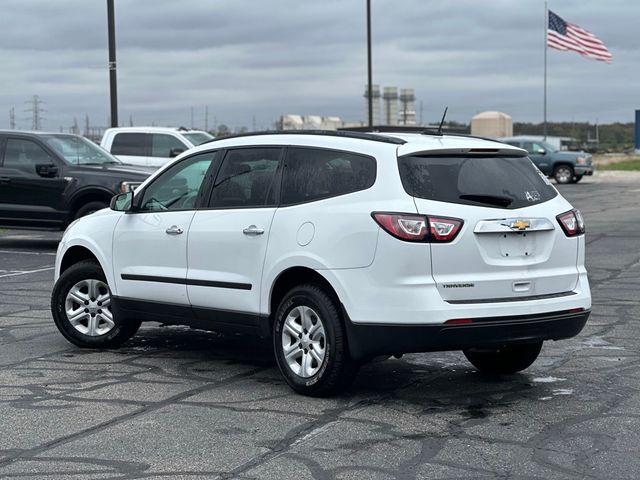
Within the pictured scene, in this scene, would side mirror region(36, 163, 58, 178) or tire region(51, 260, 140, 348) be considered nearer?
tire region(51, 260, 140, 348)

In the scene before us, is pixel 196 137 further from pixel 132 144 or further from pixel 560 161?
pixel 560 161

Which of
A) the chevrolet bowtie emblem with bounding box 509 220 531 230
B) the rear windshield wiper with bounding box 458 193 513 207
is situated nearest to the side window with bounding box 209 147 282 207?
the rear windshield wiper with bounding box 458 193 513 207

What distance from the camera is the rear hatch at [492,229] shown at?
23.1 ft

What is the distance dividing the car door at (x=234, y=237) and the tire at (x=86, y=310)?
123 cm

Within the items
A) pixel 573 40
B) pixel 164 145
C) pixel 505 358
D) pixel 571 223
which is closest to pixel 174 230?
pixel 505 358

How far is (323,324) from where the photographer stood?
288 inches

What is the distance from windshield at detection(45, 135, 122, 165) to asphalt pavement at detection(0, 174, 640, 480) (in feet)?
27.1

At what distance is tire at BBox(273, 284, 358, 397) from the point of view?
725 cm

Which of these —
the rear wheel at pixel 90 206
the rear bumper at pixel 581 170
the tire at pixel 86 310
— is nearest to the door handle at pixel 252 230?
the tire at pixel 86 310

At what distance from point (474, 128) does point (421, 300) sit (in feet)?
266

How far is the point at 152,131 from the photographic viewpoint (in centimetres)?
2475

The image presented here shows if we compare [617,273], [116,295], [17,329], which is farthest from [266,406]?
[617,273]

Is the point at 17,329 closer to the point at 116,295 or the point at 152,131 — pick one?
the point at 116,295

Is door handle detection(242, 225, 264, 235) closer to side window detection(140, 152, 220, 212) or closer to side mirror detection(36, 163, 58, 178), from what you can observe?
side window detection(140, 152, 220, 212)
